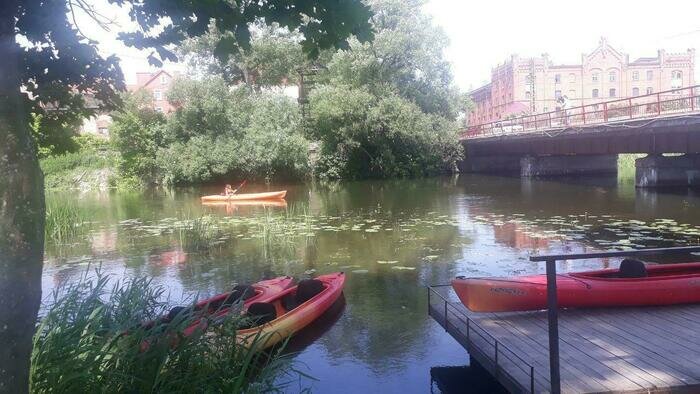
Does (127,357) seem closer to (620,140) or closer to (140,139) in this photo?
(620,140)

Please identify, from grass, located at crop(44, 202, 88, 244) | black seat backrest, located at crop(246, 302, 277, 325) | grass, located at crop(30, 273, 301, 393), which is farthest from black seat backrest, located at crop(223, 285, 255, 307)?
grass, located at crop(44, 202, 88, 244)

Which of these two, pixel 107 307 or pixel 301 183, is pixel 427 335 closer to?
pixel 107 307

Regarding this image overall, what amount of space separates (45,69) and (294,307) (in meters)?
5.58

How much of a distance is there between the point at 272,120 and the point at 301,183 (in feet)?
16.1

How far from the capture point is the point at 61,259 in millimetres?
14328

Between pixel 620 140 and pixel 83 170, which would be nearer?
pixel 620 140

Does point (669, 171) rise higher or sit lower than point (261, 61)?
lower

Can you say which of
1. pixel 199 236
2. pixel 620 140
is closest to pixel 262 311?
pixel 199 236

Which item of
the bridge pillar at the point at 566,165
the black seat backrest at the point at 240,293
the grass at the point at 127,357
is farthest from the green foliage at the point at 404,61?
the grass at the point at 127,357

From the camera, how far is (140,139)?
46.9 m

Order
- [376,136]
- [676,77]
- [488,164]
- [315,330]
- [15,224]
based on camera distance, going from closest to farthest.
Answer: [15,224], [315,330], [376,136], [488,164], [676,77]

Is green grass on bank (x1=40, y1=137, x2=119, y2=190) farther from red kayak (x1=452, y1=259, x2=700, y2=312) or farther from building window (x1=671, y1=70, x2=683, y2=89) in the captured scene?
building window (x1=671, y1=70, x2=683, y2=89)

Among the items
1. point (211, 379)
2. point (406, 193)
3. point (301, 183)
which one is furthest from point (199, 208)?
point (211, 379)

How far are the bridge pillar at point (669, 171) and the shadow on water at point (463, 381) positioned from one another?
81.9 feet
